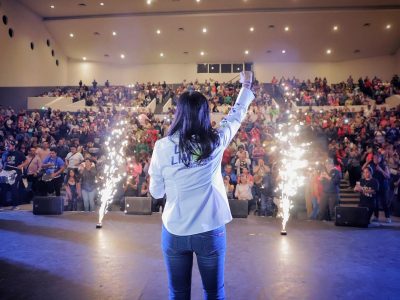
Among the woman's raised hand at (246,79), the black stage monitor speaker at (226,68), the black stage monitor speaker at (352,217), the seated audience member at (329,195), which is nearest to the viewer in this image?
the woman's raised hand at (246,79)

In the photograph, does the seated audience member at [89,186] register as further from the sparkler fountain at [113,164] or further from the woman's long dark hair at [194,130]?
the woman's long dark hair at [194,130]

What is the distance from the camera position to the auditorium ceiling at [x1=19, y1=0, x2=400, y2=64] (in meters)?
20.5

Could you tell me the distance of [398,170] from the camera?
30.2ft

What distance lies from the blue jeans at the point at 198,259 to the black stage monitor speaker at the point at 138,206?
5689 millimetres

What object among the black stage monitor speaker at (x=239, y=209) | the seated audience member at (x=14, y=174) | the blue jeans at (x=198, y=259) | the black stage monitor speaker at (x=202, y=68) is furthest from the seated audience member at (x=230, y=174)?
the black stage monitor speaker at (x=202, y=68)

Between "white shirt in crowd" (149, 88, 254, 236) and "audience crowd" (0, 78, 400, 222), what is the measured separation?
3.43 metres

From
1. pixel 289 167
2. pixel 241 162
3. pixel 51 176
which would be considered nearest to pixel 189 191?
pixel 289 167

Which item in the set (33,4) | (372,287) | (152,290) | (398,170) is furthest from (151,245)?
(33,4)

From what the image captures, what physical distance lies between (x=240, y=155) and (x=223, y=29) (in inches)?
591

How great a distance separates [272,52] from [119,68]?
12244mm

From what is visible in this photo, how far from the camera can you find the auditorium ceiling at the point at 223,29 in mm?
20531

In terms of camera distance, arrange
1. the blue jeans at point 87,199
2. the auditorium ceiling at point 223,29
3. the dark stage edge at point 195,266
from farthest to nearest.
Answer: the auditorium ceiling at point 223,29, the blue jeans at point 87,199, the dark stage edge at point 195,266

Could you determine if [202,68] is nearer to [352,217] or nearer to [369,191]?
[369,191]

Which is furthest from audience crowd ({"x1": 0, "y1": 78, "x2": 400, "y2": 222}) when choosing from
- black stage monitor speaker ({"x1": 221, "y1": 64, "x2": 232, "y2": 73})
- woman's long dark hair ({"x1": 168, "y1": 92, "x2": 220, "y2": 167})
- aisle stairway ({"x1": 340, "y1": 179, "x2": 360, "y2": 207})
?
black stage monitor speaker ({"x1": 221, "y1": 64, "x2": 232, "y2": 73})
